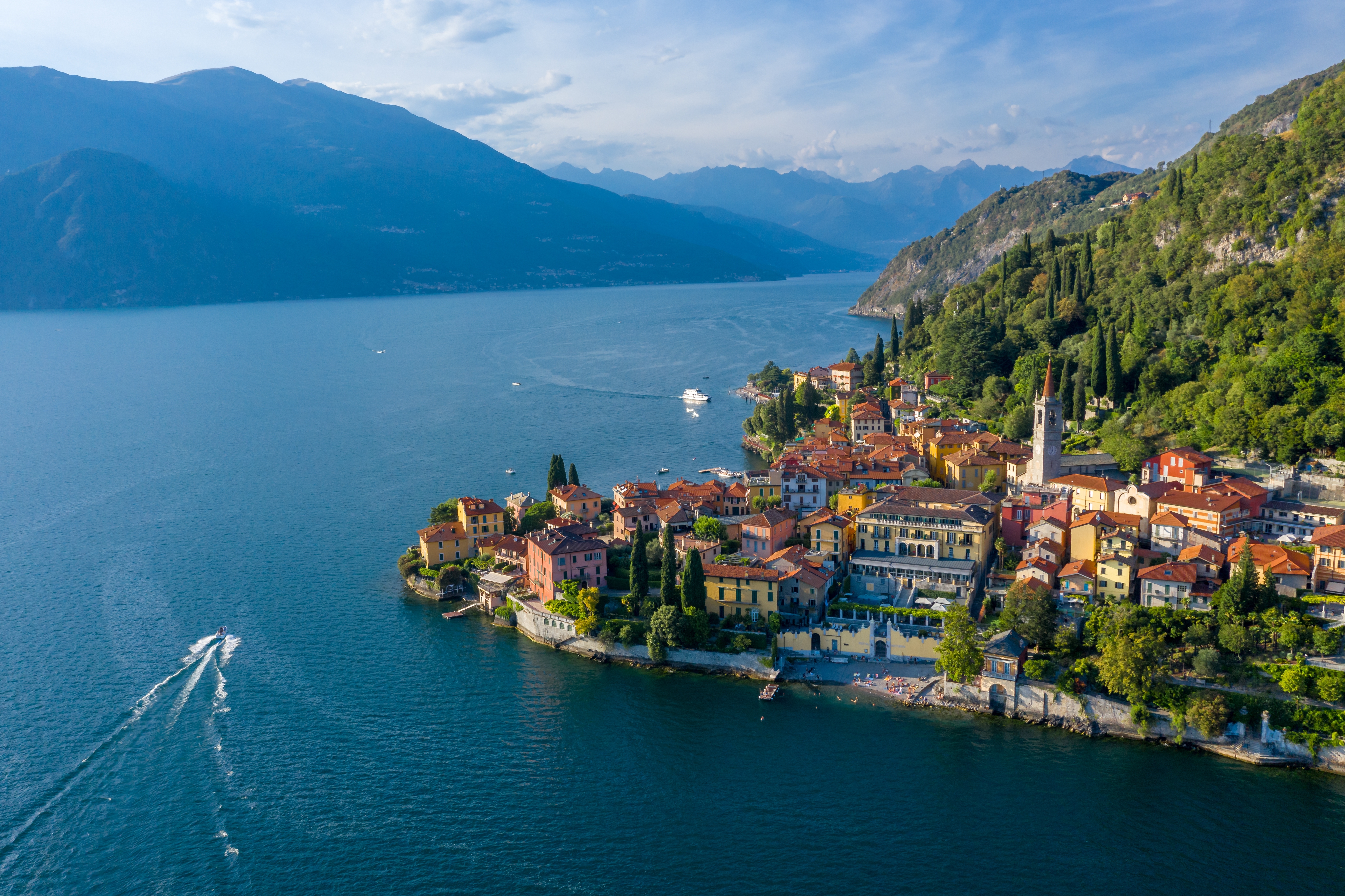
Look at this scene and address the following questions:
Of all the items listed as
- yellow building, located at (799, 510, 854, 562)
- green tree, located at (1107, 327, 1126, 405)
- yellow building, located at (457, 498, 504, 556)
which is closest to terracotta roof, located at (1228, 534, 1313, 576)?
yellow building, located at (799, 510, 854, 562)

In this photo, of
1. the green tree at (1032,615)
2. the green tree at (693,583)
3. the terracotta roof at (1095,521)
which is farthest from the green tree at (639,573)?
the terracotta roof at (1095,521)

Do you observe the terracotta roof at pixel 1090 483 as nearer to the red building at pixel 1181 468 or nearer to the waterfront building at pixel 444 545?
the red building at pixel 1181 468

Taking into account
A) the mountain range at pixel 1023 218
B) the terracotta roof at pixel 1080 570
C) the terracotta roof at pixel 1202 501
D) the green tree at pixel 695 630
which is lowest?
→ the green tree at pixel 695 630

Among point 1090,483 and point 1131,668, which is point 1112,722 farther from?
point 1090,483

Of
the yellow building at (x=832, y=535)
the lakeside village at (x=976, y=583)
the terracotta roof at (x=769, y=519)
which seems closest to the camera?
the lakeside village at (x=976, y=583)

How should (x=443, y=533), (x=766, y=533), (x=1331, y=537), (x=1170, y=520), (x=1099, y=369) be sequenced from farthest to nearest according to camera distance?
(x=1099, y=369), (x=443, y=533), (x=766, y=533), (x=1170, y=520), (x=1331, y=537)

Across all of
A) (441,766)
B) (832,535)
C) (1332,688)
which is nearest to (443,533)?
(441,766)
